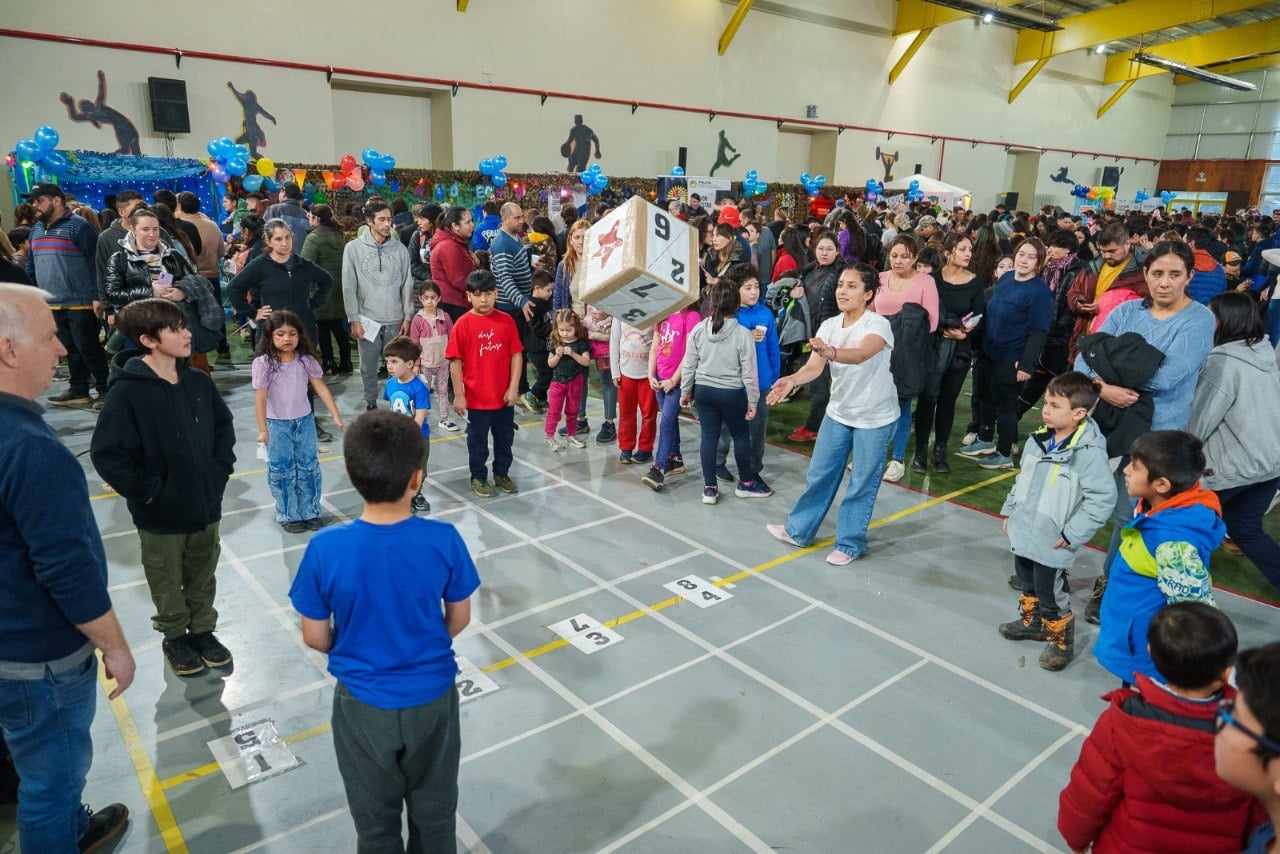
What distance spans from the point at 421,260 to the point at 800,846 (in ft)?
22.5

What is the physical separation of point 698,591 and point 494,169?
11637 mm

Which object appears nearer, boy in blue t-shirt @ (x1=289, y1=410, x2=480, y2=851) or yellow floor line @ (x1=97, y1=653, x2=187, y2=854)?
boy in blue t-shirt @ (x1=289, y1=410, x2=480, y2=851)

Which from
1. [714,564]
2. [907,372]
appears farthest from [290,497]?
[907,372]

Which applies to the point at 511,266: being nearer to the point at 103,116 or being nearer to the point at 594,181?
the point at 594,181

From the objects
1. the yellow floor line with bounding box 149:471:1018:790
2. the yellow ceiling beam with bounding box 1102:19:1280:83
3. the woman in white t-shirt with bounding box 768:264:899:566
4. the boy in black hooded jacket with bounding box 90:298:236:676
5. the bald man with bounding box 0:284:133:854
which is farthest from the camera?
the yellow ceiling beam with bounding box 1102:19:1280:83

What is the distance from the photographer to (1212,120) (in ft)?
101

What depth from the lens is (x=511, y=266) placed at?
21.7 ft

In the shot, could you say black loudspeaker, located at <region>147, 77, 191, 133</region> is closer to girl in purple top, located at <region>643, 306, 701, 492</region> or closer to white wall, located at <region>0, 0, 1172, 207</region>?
white wall, located at <region>0, 0, 1172, 207</region>

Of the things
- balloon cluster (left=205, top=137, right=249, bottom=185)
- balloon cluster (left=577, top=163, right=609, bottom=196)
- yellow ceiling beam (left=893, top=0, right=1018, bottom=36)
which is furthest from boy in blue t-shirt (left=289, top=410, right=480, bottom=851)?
yellow ceiling beam (left=893, top=0, right=1018, bottom=36)

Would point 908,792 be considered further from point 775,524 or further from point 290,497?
point 290,497

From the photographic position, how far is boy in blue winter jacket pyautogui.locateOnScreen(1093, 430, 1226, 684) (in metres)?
2.67

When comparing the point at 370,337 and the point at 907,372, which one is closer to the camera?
the point at 907,372

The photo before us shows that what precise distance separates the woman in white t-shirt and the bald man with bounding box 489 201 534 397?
2.87 metres

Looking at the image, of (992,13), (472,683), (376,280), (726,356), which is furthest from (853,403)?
(992,13)
